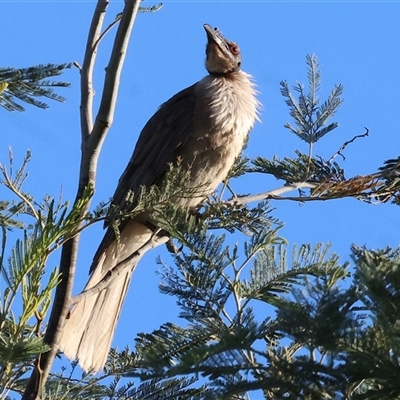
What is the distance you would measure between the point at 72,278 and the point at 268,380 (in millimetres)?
1486

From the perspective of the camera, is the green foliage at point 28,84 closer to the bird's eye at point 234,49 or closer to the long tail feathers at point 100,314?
A: the long tail feathers at point 100,314

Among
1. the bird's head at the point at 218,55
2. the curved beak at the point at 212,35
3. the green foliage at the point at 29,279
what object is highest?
the curved beak at the point at 212,35

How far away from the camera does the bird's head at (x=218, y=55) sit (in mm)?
6668

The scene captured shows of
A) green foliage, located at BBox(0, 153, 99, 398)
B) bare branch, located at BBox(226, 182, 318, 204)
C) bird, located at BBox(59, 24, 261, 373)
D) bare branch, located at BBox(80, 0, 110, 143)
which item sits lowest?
green foliage, located at BBox(0, 153, 99, 398)

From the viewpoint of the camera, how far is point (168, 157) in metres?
5.84

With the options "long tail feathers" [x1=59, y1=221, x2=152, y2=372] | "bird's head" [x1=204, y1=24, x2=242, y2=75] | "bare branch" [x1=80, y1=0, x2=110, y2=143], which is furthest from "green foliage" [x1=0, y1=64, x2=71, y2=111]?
"bird's head" [x1=204, y1=24, x2=242, y2=75]

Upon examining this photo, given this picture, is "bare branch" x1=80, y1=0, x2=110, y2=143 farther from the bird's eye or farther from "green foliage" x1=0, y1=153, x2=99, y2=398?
the bird's eye

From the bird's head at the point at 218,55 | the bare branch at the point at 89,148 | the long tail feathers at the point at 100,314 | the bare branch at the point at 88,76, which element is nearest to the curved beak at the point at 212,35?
the bird's head at the point at 218,55

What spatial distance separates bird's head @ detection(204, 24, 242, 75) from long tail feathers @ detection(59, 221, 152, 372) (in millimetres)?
1538

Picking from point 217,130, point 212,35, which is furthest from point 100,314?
point 212,35

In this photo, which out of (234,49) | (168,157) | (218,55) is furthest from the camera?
(234,49)

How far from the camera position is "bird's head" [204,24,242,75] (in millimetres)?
6668

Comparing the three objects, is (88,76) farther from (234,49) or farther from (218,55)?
(234,49)

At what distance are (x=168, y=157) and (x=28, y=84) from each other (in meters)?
2.07
